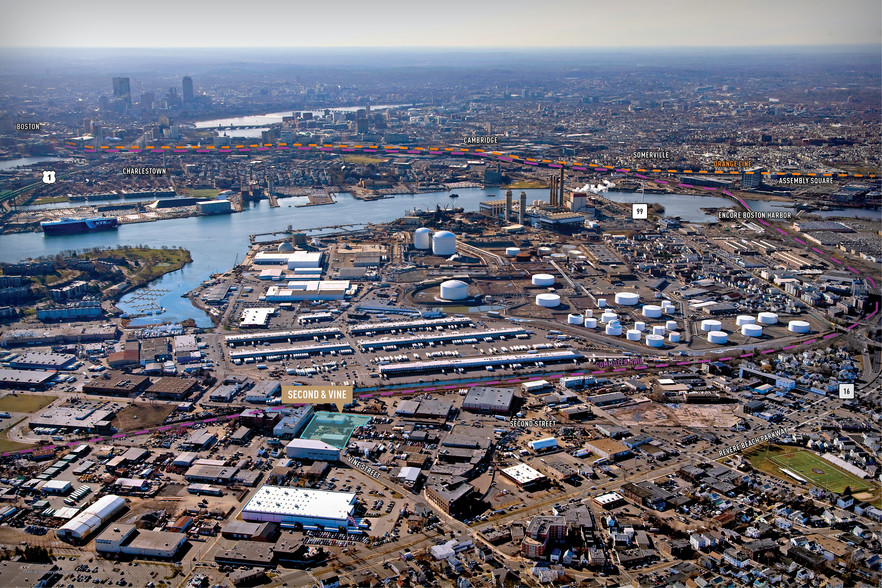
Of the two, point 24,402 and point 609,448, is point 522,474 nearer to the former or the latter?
point 609,448

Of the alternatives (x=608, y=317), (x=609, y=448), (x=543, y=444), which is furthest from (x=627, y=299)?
(x=543, y=444)

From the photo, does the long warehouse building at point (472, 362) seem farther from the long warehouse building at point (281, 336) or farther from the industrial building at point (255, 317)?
the industrial building at point (255, 317)

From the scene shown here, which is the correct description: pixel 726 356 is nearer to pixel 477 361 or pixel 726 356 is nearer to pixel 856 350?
pixel 856 350

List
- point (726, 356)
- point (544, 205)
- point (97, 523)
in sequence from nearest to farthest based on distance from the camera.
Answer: point (97, 523), point (726, 356), point (544, 205)

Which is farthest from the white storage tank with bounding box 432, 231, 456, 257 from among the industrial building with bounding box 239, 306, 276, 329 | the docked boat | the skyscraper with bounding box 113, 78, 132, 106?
the skyscraper with bounding box 113, 78, 132, 106

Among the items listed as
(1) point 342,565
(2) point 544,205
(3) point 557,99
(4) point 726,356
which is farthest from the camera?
(3) point 557,99

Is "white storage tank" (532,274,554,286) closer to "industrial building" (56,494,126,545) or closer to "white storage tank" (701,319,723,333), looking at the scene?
"white storage tank" (701,319,723,333)

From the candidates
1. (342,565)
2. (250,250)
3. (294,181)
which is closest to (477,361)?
(342,565)

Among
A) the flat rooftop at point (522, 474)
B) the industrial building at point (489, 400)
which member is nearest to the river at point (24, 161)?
the industrial building at point (489, 400)
